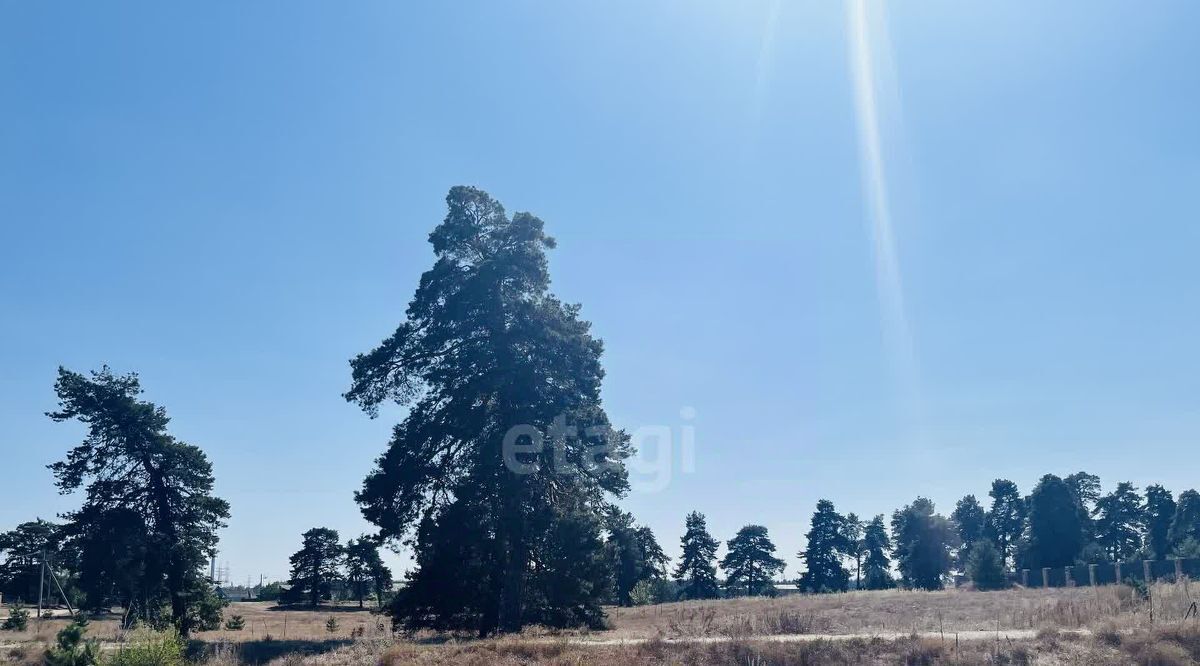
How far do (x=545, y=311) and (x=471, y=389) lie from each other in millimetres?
3811

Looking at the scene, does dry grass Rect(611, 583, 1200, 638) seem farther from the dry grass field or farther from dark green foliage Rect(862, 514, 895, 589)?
dark green foliage Rect(862, 514, 895, 589)

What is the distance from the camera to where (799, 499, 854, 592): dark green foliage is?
3875 inches

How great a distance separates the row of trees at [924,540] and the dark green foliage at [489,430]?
6288cm

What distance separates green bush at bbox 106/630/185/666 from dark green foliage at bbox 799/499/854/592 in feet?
294

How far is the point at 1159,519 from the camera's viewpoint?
9181cm

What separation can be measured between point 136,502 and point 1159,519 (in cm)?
10024

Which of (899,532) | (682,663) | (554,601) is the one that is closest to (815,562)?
(899,532)

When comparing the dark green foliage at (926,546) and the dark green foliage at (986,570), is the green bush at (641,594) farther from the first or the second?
the dark green foliage at (926,546)

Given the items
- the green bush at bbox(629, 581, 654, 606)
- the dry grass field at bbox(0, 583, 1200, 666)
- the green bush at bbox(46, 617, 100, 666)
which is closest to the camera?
the green bush at bbox(46, 617, 100, 666)

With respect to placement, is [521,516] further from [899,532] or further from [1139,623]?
[899,532]

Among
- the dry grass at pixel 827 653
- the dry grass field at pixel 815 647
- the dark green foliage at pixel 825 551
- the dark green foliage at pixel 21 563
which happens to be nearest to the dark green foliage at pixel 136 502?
the dry grass field at pixel 815 647

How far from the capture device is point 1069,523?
69.8m

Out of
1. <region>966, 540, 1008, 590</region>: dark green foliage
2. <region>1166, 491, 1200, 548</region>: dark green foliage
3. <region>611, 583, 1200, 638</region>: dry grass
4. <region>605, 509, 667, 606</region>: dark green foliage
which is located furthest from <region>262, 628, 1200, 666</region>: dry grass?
<region>1166, 491, 1200, 548</region>: dark green foliage

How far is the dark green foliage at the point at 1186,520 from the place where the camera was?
3349 inches
